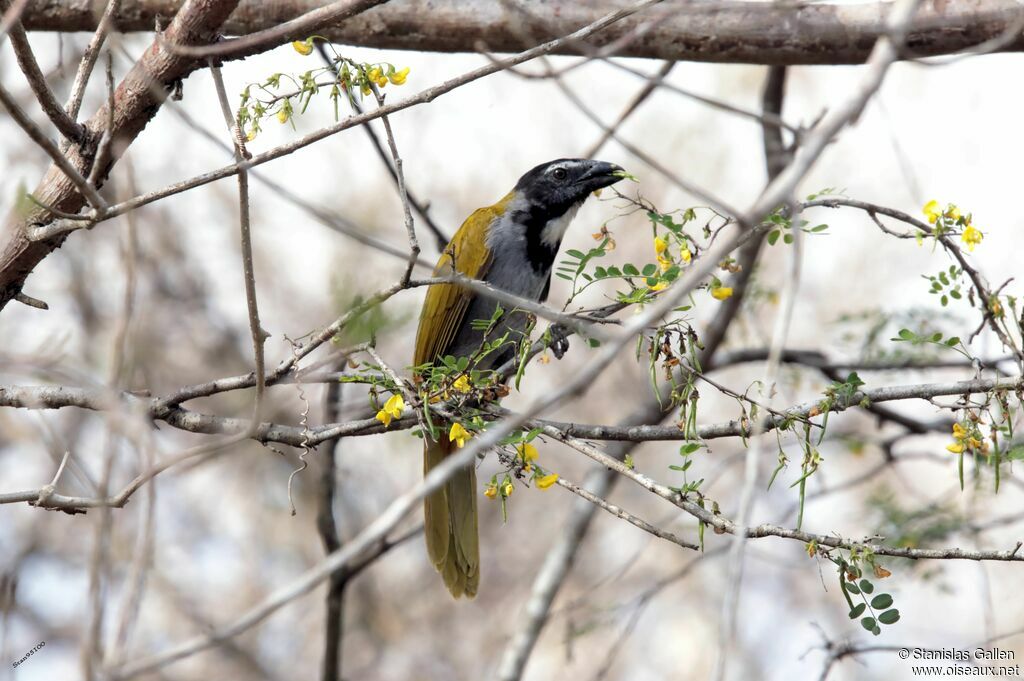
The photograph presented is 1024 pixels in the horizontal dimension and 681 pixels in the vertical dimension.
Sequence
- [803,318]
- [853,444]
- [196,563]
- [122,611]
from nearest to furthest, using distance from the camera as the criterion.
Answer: [122,611] → [853,444] → [196,563] → [803,318]

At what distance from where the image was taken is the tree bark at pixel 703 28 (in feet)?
11.8

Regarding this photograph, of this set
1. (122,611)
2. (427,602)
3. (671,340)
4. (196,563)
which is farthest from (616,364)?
(122,611)

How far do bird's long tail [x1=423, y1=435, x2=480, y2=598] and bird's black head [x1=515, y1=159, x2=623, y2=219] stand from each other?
155cm

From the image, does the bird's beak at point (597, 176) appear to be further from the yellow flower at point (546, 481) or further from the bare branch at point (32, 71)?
the bare branch at point (32, 71)

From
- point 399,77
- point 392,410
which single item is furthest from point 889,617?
point 399,77

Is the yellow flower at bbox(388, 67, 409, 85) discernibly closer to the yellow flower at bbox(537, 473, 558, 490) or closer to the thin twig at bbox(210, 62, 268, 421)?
the thin twig at bbox(210, 62, 268, 421)

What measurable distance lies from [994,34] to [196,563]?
7199 millimetres

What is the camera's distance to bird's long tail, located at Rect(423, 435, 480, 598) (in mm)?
4324

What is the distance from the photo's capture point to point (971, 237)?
9.30 feet

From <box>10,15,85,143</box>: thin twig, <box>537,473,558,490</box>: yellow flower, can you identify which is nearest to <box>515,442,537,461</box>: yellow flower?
<box>537,473,558,490</box>: yellow flower

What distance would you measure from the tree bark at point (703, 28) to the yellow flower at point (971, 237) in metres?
1.02

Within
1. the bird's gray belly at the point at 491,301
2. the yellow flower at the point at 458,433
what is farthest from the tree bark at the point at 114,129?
the bird's gray belly at the point at 491,301

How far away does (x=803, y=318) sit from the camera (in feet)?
30.4

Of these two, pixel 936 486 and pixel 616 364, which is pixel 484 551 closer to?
pixel 616 364
